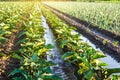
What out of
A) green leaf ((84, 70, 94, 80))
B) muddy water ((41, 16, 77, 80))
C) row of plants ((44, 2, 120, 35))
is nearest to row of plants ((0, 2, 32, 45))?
muddy water ((41, 16, 77, 80))

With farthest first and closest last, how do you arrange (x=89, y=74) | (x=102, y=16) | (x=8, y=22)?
(x=102, y=16) < (x=8, y=22) < (x=89, y=74)

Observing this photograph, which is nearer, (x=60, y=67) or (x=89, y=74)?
(x=89, y=74)

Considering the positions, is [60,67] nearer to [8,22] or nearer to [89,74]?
[89,74]

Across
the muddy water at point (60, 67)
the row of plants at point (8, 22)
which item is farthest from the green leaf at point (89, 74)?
the row of plants at point (8, 22)

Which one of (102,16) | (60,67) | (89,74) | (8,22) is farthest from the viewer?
(102,16)

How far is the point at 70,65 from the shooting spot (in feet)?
29.1

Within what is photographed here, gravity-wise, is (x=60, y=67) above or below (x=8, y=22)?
below

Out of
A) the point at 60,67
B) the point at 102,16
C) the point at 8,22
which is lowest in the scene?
the point at 102,16

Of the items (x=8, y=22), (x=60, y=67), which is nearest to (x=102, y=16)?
(x=8, y=22)

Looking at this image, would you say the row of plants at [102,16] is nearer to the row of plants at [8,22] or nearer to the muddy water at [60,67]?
the muddy water at [60,67]

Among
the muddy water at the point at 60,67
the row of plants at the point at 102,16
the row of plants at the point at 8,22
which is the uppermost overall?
the row of plants at the point at 8,22

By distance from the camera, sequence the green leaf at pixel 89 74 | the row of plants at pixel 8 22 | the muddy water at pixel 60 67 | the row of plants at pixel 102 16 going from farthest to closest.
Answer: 1. the row of plants at pixel 102 16
2. the row of plants at pixel 8 22
3. the muddy water at pixel 60 67
4. the green leaf at pixel 89 74

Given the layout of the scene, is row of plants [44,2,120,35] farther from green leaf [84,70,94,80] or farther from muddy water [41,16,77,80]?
green leaf [84,70,94,80]

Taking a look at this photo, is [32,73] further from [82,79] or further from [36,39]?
[36,39]
